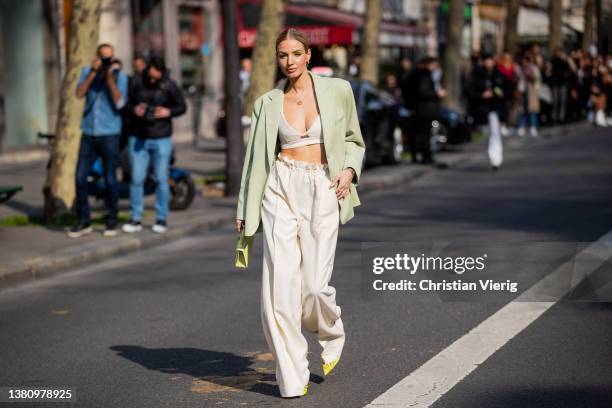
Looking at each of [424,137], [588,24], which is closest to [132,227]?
[424,137]

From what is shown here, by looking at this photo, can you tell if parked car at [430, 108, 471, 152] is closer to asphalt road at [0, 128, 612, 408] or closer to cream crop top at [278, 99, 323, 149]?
asphalt road at [0, 128, 612, 408]

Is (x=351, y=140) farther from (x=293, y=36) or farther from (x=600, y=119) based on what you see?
(x=600, y=119)

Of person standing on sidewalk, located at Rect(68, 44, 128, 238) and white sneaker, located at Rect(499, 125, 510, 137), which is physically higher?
person standing on sidewalk, located at Rect(68, 44, 128, 238)

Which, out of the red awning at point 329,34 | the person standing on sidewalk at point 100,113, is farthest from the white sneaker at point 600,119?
the person standing on sidewalk at point 100,113

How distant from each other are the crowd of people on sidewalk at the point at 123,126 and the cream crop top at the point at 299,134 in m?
6.42

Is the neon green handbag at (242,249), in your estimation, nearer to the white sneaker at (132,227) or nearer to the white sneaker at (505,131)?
the white sneaker at (132,227)

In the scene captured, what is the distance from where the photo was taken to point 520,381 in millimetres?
6559

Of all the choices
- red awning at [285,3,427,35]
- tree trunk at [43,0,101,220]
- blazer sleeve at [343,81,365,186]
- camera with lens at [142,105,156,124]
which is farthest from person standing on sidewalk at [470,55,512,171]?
blazer sleeve at [343,81,365,186]

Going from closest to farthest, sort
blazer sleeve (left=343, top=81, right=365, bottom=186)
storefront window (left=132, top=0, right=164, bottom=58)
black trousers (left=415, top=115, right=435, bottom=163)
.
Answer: blazer sleeve (left=343, top=81, right=365, bottom=186) → black trousers (left=415, top=115, right=435, bottom=163) → storefront window (left=132, top=0, right=164, bottom=58)

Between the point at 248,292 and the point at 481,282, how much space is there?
5.64 feet

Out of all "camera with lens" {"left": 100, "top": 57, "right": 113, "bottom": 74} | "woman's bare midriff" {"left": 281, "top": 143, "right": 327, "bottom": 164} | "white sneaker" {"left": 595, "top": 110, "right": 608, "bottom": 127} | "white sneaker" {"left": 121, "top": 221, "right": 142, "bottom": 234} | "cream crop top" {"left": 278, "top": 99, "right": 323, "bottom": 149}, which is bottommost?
"white sneaker" {"left": 595, "top": 110, "right": 608, "bottom": 127}

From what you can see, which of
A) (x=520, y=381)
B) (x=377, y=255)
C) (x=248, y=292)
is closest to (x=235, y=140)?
(x=377, y=255)

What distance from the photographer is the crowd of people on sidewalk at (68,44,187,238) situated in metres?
12.7

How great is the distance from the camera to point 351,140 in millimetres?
6555
